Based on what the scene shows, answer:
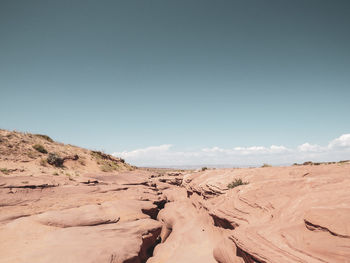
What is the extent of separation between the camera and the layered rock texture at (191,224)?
6598 millimetres

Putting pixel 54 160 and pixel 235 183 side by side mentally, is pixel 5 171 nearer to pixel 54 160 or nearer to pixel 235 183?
pixel 54 160

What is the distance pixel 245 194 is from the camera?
39.9 ft

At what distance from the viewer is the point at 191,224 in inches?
587

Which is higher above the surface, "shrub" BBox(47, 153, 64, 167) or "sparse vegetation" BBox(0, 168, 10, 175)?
"shrub" BBox(47, 153, 64, 167)

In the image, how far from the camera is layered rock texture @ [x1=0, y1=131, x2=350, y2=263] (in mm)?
6598

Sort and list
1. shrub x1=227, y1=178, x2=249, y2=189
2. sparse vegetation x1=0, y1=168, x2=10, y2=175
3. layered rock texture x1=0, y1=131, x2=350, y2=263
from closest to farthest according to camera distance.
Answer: layered rock texture x1=0, y1=131, x2=350, y2=263
shrub x1=227, y1=178, x2=249, y2=189
sparse vegetation x1=0, y1=168, x2=10, y2=175

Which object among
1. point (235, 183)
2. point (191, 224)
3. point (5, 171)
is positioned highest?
point (5, 171)

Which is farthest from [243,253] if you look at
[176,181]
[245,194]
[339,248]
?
[176,181]

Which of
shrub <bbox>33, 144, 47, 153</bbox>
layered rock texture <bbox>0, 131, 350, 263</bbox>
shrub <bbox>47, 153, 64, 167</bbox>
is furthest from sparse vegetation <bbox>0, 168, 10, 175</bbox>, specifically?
shrub <bbox>33, 144, 47, 153</bbox>

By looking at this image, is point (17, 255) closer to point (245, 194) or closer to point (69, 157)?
point (245, 194)

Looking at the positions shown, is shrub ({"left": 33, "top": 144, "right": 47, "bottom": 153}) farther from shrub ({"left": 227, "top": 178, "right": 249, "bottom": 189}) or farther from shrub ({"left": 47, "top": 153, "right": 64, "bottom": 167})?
shrub ({"left": 227, "top": 178, "right": 249, "bottom": 189})

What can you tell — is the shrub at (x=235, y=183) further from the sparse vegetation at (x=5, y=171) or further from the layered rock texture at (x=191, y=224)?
the sparse vegetation at (x=5, y=171)

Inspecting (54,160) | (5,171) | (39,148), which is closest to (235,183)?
(5,171)

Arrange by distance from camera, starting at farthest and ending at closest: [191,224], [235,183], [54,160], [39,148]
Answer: [39,148], [54,160], [235,183], [191,224]
